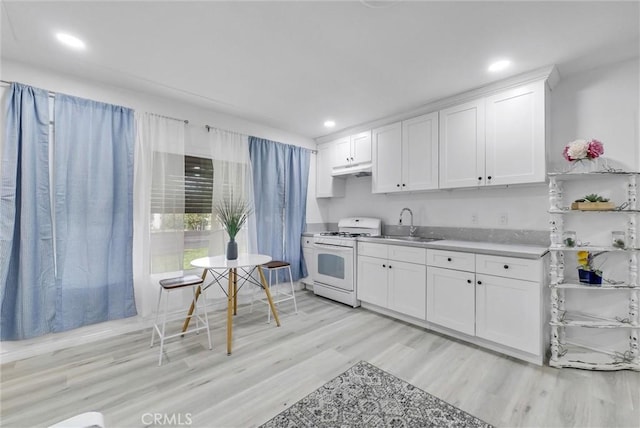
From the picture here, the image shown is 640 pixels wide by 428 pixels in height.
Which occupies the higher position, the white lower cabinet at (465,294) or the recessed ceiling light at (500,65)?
the recessed ceiling light at (500,65)

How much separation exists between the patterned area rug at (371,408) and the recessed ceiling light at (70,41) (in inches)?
119

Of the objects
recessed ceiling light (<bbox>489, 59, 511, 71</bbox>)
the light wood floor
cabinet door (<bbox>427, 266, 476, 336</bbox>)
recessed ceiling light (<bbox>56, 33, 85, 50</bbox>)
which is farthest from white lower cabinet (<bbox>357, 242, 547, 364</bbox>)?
recessed ceiling light (<bbox>56, 33, 85, 50</bbox>)

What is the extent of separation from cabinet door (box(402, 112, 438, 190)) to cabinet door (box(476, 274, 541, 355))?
3.99ft

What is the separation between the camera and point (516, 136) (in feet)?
8.34

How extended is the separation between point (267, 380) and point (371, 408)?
780 millimetres

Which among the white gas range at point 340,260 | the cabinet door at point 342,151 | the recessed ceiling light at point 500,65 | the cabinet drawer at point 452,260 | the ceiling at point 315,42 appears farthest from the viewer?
the cabinet door at point 342,151

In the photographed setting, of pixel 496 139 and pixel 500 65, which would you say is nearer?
pixel 500 65

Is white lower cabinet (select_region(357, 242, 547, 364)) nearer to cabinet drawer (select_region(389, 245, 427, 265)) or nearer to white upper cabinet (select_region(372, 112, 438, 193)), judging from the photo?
cabinet drawer (select_region(389, 245, 427, 265))

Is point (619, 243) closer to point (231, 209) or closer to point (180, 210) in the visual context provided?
point (231, 209)

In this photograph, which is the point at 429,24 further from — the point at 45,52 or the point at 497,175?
the point at 45,52

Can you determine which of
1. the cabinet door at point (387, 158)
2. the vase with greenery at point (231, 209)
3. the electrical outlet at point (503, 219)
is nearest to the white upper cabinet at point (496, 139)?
the electrical outlet at point (503, 219)

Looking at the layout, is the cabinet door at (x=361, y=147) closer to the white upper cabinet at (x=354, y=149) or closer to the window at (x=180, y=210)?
the white upper cabinet at (x=354, y=149)

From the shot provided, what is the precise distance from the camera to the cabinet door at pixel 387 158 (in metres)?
3.48

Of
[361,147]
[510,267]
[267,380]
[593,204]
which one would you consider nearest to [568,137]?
[593,204]
